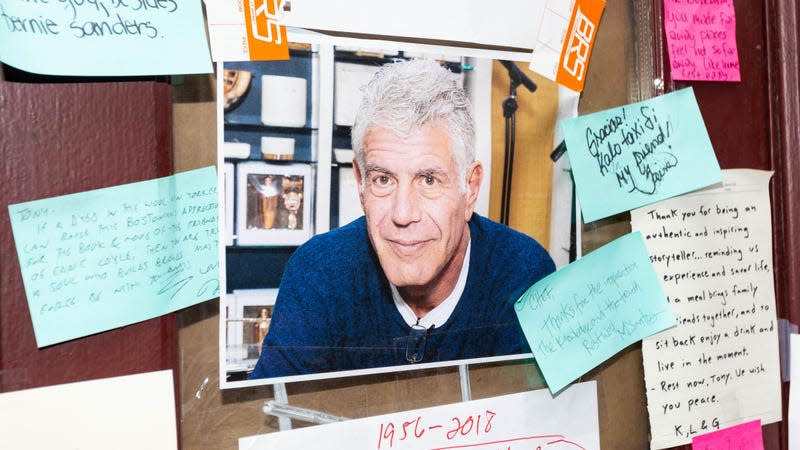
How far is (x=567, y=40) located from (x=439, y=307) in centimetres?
34

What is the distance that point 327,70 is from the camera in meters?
0.65

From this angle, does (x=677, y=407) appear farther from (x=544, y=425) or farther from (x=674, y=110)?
(x=674, y=110)

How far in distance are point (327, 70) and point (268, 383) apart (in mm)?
309

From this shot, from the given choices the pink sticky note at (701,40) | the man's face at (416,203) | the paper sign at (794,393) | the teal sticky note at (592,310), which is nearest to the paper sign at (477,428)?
the teal sticky note at (592,310)

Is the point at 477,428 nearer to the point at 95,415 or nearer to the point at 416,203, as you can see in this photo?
the point at 416,203

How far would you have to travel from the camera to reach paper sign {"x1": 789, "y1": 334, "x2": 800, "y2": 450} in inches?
35.9

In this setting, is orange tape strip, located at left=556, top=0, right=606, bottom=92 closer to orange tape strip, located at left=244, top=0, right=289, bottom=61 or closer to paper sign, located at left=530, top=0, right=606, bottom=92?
paper sign, located at left=530, top=0, right=606, bottom=92

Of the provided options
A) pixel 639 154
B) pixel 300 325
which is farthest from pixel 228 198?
pixel 639 154

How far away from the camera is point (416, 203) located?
68cm

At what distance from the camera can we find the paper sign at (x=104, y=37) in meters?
0.53

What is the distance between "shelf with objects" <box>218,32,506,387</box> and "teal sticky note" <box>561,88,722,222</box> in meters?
0.28

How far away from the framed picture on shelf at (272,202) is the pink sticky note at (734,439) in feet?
1.95

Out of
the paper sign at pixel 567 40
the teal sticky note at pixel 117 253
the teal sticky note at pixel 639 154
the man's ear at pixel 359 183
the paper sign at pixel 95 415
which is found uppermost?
the paper sign at pixel 567 40

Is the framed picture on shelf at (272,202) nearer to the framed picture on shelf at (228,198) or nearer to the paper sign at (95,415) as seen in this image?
the framed picture on shelf at (228,198)
